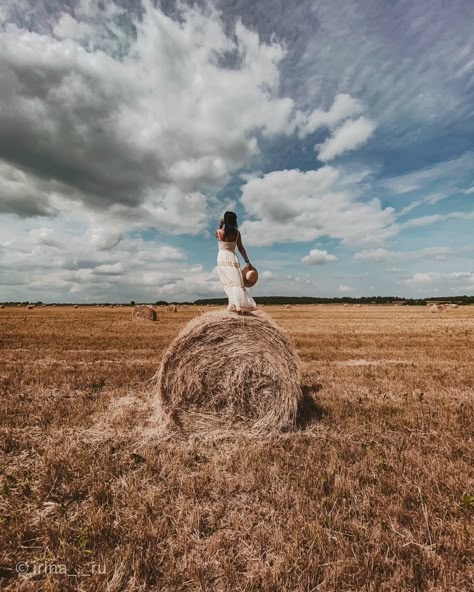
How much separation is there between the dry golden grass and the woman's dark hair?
130 inches

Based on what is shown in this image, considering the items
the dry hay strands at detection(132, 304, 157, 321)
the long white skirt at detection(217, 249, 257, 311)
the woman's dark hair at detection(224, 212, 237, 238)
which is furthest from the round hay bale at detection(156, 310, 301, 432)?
the dry hay strands at detection(132, 304, 157, 321)

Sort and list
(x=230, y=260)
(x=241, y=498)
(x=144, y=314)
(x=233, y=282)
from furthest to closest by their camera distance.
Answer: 1. (x=144, y=314)
2. (x=230, y=260)
3. (x=233, y=282)
4. (x=241, y=498)

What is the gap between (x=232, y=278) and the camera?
618cm

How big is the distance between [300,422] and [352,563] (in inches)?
119

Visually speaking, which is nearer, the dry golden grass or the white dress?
the dry golden grass

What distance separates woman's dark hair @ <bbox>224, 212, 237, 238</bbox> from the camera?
249 inches

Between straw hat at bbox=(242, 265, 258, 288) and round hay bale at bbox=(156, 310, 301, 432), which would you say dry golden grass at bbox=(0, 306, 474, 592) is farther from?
straw hat at bbox=(242, 265, 258, 288)

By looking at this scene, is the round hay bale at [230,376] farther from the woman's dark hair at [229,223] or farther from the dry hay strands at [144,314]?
the dry hay strands at [144,314]

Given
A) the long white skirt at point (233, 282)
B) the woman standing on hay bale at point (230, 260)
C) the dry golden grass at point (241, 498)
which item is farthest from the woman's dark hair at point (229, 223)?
the dry golden grass at point (241, 498)

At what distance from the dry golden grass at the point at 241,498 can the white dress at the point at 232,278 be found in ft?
6.68

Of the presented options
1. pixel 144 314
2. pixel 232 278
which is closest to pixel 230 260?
pixel 232 278

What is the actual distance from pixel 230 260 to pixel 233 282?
1.47ft

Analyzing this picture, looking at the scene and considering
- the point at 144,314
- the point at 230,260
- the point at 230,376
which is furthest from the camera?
the point at 144,314

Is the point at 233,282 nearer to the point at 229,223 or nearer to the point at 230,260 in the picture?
the point at 230,260
